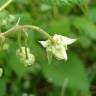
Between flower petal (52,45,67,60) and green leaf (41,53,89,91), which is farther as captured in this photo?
green leaf (41,53,89,91)

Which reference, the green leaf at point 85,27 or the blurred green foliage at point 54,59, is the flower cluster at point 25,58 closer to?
the blurred green foliage at point 54,59

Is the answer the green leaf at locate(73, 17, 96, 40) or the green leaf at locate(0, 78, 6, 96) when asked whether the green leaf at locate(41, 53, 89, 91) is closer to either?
the green leaf at locate(73, 17, 96, 40)

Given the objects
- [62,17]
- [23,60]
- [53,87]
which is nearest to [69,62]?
[53,87]

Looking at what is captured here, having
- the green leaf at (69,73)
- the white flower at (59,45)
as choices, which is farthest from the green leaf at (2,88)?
the white flower at (59,45)

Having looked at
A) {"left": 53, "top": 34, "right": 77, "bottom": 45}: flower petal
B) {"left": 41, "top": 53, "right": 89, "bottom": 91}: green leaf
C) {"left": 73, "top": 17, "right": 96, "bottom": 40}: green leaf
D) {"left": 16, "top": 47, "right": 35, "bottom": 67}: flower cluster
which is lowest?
{"left": 41, "top": 53, "right": 89, "bottom": 91}: green leaf

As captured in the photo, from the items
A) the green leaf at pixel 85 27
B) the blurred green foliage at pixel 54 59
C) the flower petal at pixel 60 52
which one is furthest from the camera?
the green leaf at pixel 85 27

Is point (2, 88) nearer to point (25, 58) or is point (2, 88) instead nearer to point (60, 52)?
point (25, 58)

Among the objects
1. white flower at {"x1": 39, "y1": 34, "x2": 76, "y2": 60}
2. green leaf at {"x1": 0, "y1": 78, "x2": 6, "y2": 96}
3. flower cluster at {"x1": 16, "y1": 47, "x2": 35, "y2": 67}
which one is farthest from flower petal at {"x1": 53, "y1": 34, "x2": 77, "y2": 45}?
green leaf at {"x1": 0, "y1": 78, "x2": 6, "y2": 96}

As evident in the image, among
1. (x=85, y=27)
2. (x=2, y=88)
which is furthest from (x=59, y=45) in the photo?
(x=85, y=27)

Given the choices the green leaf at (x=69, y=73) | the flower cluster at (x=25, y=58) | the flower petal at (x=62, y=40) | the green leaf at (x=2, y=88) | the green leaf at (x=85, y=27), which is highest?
the flower petal at (x=62, y=40)
